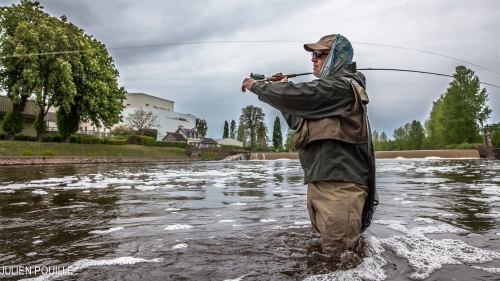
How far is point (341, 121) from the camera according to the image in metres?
2.31

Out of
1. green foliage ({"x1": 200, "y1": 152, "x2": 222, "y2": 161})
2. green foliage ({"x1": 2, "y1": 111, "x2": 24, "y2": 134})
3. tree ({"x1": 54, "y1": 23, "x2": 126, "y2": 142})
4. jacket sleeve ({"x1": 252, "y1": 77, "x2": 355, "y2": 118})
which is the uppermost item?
tree ({"x1": 54, "y1": 23, "x2": 126, "y2": 142})

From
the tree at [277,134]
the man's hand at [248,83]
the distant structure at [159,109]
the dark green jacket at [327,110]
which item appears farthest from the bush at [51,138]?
the tree at [277,134]

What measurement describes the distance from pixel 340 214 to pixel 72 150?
3280cm

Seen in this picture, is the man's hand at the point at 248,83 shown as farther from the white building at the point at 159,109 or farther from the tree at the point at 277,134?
the tree at the point at 277,134

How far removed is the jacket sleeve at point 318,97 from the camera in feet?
7.50

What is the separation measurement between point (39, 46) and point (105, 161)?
1050cm

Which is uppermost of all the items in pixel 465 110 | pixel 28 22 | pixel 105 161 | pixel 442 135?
pixel 28 22

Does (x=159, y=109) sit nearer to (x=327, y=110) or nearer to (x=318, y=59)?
(x=318, y=59)

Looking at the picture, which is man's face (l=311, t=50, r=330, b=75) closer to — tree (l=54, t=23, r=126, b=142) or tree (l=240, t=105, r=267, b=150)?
tree (l=54, t=23, r=126, b=142)

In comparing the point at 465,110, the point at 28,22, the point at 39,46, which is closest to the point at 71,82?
the point at 39,46

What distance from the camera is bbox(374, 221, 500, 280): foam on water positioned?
7.73 ft

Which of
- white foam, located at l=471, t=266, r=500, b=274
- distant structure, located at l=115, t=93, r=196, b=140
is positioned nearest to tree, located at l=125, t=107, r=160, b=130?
distant structure, located at l=115, t=93, r=196, b=140

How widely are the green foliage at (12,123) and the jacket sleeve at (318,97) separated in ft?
106

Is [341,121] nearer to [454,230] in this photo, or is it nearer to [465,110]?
[454,230]
